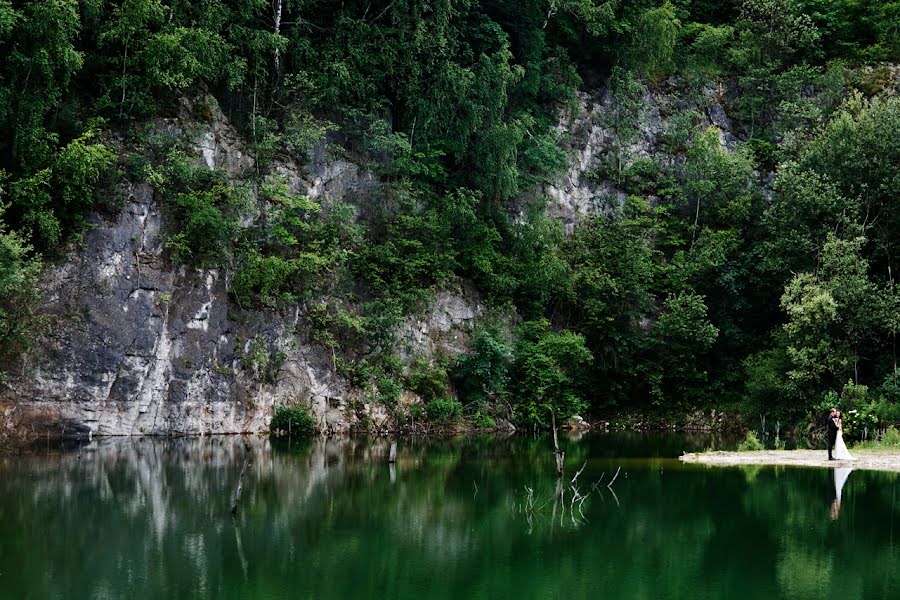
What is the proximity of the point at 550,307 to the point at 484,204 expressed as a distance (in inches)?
247

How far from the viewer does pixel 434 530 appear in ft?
57.4

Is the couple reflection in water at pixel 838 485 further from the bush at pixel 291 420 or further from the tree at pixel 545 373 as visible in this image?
the bush at pixel 291 420

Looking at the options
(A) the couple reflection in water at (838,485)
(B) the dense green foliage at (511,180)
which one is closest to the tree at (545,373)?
(B) the dense green foliage at (511,180)

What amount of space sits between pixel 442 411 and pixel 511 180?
38.9 ft

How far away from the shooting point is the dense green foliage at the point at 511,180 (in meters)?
34.9

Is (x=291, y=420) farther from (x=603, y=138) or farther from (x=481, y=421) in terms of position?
(x=603, y=138)

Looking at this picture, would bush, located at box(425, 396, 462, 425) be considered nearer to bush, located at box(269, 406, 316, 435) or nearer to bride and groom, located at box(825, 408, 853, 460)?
bush, located at box(269, 406, 316, 435)

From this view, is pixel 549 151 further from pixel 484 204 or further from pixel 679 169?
pixel 679 169

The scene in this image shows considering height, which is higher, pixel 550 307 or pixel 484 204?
pixel 484 204

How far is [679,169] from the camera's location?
2008 inches

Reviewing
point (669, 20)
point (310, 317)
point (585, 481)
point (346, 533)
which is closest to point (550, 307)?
point (310, 317)

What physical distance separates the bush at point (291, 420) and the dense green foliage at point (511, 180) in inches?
115

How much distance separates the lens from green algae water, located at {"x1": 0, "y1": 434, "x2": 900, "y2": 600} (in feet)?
43.2

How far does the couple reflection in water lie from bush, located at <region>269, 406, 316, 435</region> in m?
19.9
